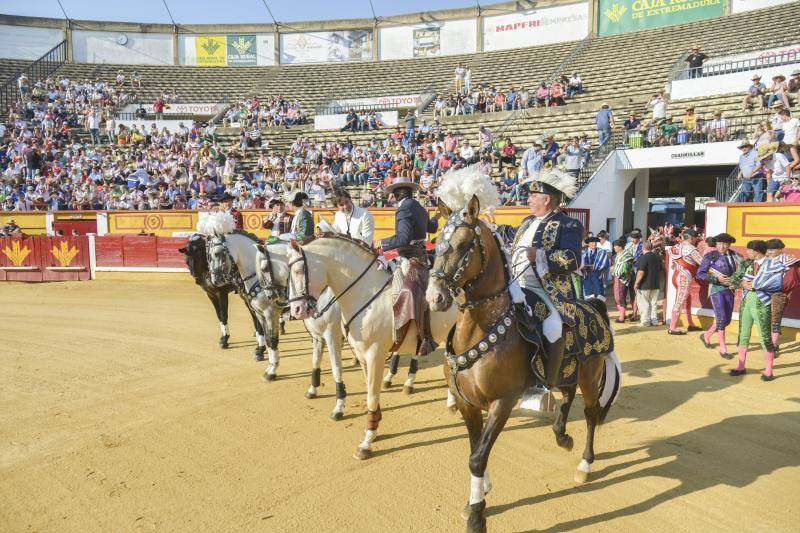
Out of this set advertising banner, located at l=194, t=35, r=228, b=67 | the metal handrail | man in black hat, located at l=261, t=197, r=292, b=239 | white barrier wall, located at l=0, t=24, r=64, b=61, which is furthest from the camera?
advertising banner, located at l=194, t=35, r=228, b=67

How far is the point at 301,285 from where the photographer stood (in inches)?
209

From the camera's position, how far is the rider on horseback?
397 cm

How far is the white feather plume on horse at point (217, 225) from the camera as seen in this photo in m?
8.19

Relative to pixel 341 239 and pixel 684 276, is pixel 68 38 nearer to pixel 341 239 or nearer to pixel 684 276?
pixel 341 239

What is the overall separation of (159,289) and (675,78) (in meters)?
20.0

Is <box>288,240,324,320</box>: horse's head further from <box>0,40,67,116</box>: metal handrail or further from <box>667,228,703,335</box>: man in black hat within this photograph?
<box>0,40,67,116</box>: metal handrail

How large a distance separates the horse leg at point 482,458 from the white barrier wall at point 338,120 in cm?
2563

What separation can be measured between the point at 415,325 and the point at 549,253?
6.37 feet

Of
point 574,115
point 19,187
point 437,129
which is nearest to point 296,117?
point 437,129

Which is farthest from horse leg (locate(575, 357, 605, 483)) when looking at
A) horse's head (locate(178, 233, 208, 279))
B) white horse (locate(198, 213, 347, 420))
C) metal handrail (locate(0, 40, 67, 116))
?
metal handrail (locate(0, 40, 67, 116))

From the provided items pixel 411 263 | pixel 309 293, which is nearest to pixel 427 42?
pixel 411 263

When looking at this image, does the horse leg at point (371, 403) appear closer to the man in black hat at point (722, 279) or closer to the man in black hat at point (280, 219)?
the man in black hat at point (280, 219)

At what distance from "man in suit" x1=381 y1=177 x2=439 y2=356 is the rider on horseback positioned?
4.50ft

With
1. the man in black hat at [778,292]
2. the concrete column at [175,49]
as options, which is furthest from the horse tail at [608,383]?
the concrete column at [175,49]
